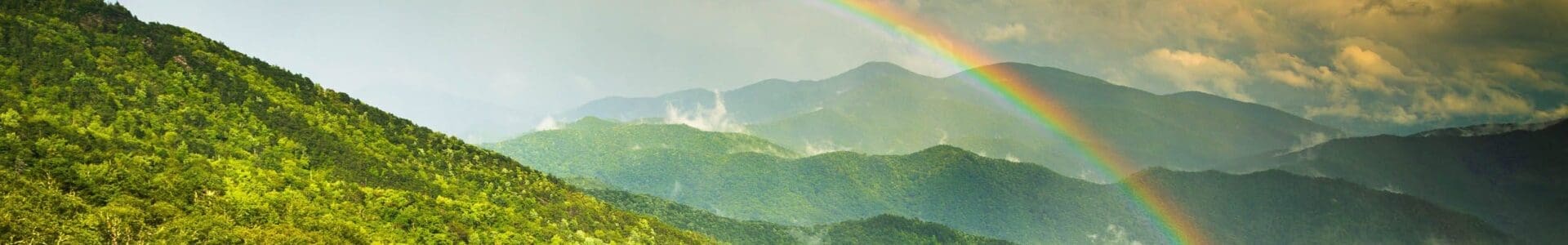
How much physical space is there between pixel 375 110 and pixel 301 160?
151 ft

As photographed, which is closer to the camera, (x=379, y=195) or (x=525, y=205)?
(x=379, y=195)

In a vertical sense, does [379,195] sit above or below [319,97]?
below

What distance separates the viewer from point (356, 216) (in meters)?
104

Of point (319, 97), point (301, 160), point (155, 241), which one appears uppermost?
point (319, 97)

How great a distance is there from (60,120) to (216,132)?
18863 mm

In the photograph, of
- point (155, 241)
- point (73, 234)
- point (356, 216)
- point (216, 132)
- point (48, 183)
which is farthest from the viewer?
point (216, 132)

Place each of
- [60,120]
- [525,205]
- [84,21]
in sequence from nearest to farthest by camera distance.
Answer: [60,120], [84,21], [525,205]

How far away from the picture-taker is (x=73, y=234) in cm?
6694

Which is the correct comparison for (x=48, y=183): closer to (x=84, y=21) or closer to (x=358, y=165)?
(x=358, y=165)

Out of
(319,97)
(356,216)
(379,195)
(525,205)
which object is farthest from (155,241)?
(319,97)

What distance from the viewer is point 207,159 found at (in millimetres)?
102750

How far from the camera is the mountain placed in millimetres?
79188

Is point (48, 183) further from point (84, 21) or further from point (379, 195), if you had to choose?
point (84, 21)

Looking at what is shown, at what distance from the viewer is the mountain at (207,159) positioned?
7919 centimetres
